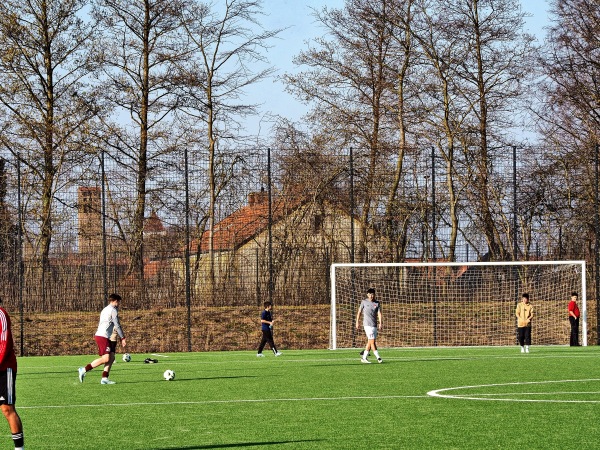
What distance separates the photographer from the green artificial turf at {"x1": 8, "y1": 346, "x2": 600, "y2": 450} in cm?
1218

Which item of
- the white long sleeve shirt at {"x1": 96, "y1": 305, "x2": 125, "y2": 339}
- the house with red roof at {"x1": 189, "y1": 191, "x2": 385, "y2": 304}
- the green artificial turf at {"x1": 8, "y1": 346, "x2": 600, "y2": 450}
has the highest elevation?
the house with red roof at {"x1": 189, "y1": 191, "x2": 385, "y2": 304}

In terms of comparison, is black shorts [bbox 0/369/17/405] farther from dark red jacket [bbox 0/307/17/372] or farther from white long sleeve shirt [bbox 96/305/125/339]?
white long sleeve shirt [bbox 96/305/125/339]

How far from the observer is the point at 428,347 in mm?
34062

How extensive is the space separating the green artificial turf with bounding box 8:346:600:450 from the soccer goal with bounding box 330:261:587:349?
814 centimetres

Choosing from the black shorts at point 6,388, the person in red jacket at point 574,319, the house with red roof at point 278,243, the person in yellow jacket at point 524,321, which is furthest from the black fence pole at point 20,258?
the black shorts at point 6,388

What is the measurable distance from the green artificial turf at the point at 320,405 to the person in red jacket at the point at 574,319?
6371 millimetres

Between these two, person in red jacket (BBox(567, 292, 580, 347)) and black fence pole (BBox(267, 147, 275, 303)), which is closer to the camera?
person in red jacket (BBox(567, 292, 580, 347))

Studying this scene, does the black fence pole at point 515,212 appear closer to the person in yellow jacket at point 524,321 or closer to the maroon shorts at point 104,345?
the person in yellow jacket at point 524,321

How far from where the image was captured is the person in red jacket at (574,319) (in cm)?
3341

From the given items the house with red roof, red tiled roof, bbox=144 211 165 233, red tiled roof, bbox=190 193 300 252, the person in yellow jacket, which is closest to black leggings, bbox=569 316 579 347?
the person in yellow jacket

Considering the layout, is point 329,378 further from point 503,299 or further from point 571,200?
point 571,200

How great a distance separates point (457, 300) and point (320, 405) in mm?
20454

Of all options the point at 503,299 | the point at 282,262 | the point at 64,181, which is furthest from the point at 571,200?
the point at 64,181

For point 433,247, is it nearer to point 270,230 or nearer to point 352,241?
point 352,241
